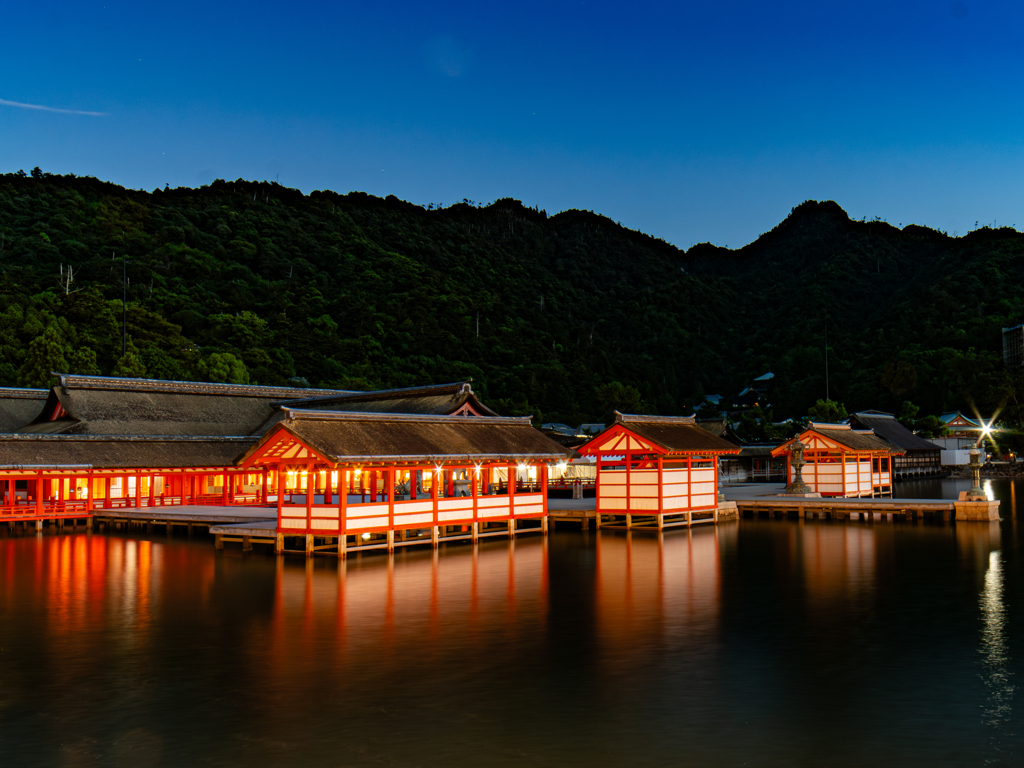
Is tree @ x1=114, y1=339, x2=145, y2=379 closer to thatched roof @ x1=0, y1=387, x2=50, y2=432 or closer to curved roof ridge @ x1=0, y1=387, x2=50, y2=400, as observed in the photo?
curved roof ridge @ x1=0, y1=387, x2=50, y2=400

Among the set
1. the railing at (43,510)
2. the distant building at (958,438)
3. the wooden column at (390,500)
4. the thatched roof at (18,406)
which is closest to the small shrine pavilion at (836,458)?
the wooden column at (390,500)

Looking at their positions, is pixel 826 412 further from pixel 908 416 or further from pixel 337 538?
pixel 337 538

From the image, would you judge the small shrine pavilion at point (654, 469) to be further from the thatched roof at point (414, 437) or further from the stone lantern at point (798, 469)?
the stone lantern at point (798, 469)

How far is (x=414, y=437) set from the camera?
94.4ft

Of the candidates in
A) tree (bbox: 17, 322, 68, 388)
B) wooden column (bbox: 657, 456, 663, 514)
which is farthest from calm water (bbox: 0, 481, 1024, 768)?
tree (bbox: 17, 322, 68, 388)

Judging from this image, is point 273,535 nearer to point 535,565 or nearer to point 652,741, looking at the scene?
point 535,565

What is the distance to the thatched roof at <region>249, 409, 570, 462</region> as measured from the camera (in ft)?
85.3

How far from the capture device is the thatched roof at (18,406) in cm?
4422

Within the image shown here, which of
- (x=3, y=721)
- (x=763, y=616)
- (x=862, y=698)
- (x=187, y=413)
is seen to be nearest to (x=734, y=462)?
(x=187, y=413)

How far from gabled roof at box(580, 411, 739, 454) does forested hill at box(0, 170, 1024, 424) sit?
160 ft

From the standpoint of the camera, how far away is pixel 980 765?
32.0ft

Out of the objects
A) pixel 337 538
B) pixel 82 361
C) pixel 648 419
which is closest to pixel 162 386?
pixel 337 538

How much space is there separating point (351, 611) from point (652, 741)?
9.30 metres

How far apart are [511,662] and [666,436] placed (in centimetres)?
2108
